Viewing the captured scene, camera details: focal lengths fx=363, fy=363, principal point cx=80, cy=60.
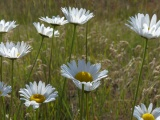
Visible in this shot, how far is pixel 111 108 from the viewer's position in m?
2.18

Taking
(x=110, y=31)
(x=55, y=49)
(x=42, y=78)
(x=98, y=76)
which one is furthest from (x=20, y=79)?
(x=110, y=31)

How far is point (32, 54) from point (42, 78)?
72 centimetres

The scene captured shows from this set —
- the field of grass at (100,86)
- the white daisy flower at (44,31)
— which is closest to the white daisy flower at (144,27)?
the field of grass at (100,86)

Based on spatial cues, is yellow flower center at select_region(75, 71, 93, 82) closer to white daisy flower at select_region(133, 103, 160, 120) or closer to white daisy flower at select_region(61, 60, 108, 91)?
white daisy flower at select_region(61, 60, 108, 91)

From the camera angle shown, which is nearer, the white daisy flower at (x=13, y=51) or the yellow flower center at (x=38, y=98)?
the yellow flower center at (x=38, y=98)

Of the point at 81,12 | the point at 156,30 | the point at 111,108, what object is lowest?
the point at 111,108

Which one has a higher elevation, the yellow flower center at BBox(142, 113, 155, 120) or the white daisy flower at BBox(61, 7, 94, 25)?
the white daisy flower at BBox(61, 7, 94, 25)

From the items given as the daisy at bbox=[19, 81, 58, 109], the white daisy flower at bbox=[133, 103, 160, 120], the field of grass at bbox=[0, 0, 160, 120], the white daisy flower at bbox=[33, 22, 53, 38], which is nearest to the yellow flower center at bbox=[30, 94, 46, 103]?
the daisy at bbox=[19, 81, 58, 109]

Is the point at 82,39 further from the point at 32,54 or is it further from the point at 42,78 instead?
the point at 42,78

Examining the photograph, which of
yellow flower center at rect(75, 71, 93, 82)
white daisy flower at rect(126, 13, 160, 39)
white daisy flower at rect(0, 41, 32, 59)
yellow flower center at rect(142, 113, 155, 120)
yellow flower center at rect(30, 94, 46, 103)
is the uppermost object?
white daisy flower at rect(126, 13, 160, 39)

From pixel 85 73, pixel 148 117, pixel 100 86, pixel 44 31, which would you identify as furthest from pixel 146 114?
pixel 100 86

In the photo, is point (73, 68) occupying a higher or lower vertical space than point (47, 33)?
lower

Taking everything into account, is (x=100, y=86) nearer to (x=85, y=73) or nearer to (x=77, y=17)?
(x=77, y=17)

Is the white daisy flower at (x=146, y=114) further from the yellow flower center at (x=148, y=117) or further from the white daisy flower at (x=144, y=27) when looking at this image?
the white daisy flower at (x=144, y=27)
